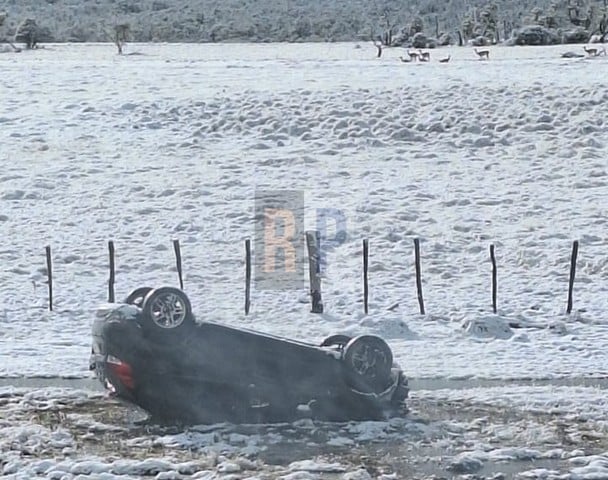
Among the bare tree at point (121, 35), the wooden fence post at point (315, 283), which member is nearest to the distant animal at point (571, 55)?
the bare tree at point (121, 35)

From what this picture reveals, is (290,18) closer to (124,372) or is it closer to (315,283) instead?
(315,283)

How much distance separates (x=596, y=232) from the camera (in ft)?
79.5

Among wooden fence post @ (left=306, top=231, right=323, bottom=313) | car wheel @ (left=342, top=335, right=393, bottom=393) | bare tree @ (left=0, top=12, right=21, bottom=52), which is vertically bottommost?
wooden fence post @ (left=306, top=231, right=323, bottom=313)

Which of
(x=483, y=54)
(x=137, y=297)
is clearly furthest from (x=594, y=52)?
(x=137, y=297)

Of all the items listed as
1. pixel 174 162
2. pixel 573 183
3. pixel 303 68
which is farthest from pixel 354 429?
pixel 303 68

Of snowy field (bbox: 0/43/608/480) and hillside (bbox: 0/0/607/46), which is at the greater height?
hillside (bbox: 0/0/607/46)

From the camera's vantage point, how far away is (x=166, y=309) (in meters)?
11.2

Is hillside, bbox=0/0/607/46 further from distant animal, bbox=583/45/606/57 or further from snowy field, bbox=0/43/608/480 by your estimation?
snowy field, bbox=0/43/608/480

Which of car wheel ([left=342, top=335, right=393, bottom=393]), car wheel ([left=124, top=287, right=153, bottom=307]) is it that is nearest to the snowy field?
car wheel ([left=342, top=335, right=393, bottom=393])

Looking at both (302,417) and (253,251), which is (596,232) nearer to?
(253,251)

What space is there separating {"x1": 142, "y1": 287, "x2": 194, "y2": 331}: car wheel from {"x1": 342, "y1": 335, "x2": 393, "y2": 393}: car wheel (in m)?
1.48

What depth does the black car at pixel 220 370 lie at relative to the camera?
10.9m

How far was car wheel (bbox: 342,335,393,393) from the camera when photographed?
11375 mm

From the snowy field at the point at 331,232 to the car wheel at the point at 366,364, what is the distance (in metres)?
0.41
